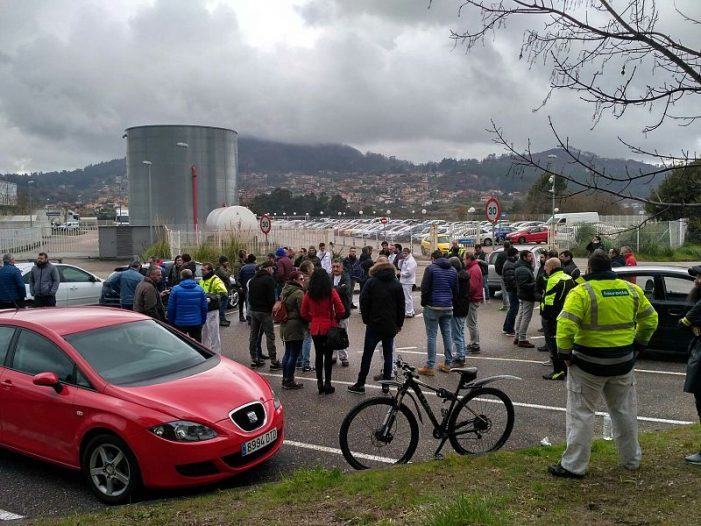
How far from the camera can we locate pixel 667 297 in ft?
33.6

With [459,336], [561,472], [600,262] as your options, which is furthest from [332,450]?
[459,336]

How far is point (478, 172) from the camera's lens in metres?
186

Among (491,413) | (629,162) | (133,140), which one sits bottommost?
(491,413)

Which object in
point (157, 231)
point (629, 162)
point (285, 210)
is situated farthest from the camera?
point (285, 210)

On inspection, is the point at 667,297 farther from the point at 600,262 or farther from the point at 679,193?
the point at 679,193

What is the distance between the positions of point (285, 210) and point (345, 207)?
12908 mm

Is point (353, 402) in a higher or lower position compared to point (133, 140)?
lower

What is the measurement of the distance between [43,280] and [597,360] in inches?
470

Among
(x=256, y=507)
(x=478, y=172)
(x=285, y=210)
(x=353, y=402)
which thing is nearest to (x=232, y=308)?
(x=353, y=402)

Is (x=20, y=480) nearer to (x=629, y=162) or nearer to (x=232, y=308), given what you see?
(x=629, y=162)

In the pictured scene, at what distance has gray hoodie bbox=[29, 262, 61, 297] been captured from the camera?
13.3 m

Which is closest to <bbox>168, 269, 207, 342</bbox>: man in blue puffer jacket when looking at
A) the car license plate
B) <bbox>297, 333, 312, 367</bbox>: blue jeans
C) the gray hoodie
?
<bbox>297, 333, 312, 367</bbox>: blue jeans

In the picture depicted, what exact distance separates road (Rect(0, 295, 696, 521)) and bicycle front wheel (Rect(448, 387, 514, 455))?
1.00 feet

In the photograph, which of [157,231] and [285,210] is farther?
[285,210]
